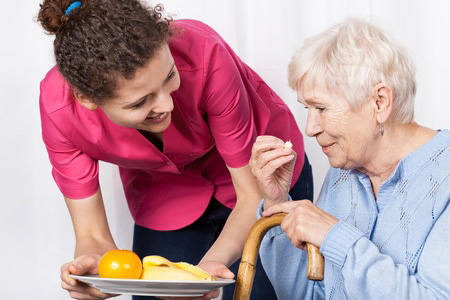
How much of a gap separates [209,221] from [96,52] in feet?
2.64

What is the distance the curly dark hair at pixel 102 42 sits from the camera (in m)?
1.58

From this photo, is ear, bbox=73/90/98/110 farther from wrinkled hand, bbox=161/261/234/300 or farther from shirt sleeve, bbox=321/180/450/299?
shirt sleeve, bbox=321/180/450/299

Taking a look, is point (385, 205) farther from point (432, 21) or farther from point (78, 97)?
point (432, 21)

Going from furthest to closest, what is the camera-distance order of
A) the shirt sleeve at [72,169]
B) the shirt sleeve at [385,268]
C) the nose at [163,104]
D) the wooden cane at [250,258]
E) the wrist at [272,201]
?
the shirt sleeve at [72,169] < the wrist at [272,201] < the nose at [163,104] < the wooden cane at [250,258] < the shirt sleeve at [385,268]

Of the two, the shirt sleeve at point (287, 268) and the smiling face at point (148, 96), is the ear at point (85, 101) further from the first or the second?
the shirt sleeve at point (287, 268)

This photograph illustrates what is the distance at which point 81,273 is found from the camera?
173cm

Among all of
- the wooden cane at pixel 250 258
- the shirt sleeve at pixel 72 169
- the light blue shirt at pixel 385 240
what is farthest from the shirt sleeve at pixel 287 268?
the shirt sleeve at pixel 72 169

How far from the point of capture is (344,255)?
148 centimetres

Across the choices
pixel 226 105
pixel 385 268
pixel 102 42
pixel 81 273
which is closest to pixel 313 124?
pixel 226 105

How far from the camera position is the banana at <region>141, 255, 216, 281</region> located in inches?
58.2

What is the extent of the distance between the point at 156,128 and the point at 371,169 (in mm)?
514

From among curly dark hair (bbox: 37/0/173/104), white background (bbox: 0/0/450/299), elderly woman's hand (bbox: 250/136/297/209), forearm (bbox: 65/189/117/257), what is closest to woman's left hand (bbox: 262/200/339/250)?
elderly woman's hand (bbox: 250/136/297/209)

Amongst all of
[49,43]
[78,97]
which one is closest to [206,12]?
[49,43]

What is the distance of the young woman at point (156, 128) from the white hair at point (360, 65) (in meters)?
0.32
